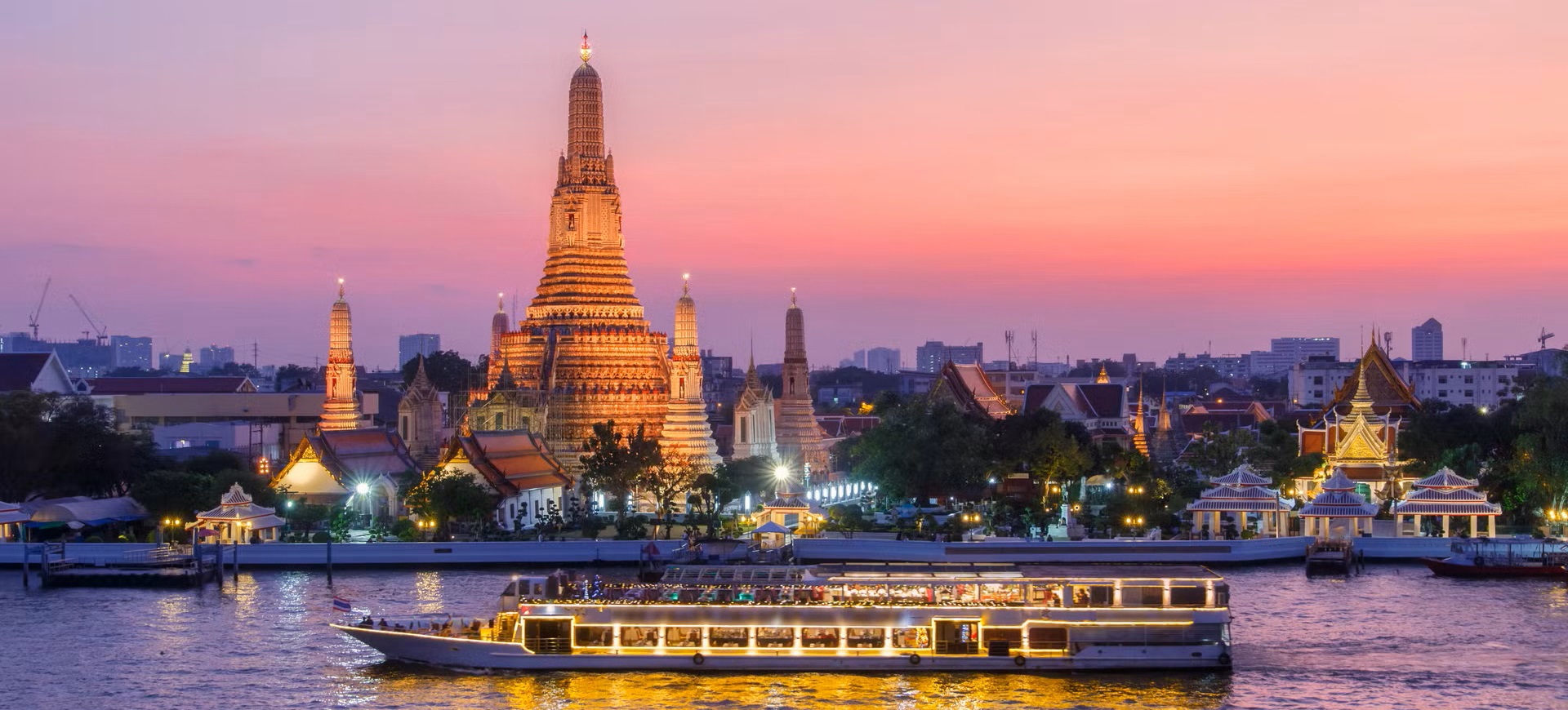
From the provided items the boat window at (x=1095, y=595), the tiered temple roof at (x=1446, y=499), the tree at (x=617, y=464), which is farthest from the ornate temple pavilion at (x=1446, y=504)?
the tree at (x=617, y=464)

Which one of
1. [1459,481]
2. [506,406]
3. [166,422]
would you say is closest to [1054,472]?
[1459,481]

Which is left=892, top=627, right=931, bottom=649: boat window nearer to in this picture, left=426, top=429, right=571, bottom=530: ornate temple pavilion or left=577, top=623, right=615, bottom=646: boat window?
left=577, top=623, right=615, bottom=646: boat window

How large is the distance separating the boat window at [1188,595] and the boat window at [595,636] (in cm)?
1374

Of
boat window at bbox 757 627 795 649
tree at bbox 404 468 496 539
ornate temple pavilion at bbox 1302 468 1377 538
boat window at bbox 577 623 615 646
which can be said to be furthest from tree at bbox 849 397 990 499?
boat window at bbox 577 623 615 646

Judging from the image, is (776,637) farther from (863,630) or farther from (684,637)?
(684,637)

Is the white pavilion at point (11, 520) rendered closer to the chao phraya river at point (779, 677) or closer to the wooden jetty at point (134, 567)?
the wooden jetty at point (134, 567)

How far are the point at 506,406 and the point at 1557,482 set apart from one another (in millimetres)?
45167

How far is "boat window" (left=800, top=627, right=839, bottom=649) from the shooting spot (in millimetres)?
48969

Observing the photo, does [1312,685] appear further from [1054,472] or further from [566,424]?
[566,424]

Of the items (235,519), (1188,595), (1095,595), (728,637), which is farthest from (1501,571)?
(235,519)

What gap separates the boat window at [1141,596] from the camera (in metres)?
49.0

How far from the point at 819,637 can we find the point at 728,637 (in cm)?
224

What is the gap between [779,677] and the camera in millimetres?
47750

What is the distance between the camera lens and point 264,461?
93.6 meters
